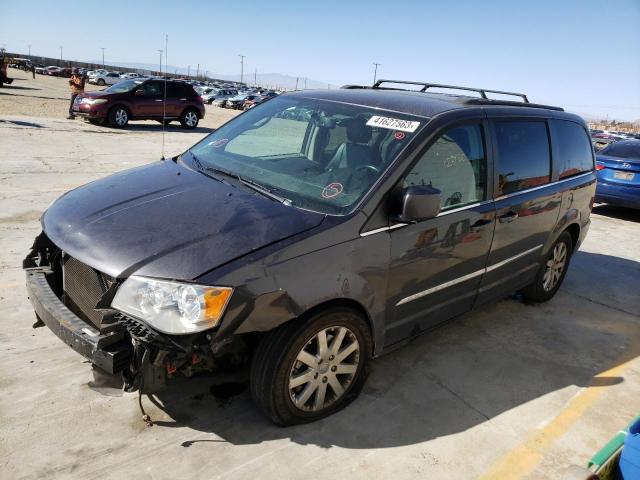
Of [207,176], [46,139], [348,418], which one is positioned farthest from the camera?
[46,139]

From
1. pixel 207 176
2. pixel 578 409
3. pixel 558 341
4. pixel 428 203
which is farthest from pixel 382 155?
pixel 558 341

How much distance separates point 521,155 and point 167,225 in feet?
9.11

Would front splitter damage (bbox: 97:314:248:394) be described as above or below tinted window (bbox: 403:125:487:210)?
below

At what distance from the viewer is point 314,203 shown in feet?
9.60

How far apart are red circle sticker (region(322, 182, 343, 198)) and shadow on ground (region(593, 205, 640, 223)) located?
8.78 m

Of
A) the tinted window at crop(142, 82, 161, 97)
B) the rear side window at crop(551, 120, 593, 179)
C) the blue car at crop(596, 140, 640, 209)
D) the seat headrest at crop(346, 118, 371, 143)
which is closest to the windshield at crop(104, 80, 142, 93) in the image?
the tinted window at crop(142, 82, 161, 97)

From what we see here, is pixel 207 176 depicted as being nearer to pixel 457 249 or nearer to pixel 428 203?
pixel 428 203

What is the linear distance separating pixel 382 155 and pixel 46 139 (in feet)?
37.9

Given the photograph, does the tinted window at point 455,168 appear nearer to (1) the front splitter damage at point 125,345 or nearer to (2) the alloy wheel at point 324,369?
(2) the alloy wheel at point 324,369

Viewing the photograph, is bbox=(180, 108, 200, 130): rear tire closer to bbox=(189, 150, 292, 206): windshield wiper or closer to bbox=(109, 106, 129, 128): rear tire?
bbox=(109, 106, 129, 128): rear tire

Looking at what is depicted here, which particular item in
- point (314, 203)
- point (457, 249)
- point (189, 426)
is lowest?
point (189, 426)

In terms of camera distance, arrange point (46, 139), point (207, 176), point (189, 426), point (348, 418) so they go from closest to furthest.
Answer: point (189, 426)
point (348, 418)
point (207, 176)
point (46, 139)

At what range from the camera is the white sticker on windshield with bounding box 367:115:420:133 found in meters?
3.20

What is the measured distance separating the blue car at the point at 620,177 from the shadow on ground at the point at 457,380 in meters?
4.55
